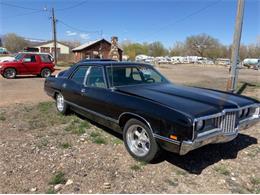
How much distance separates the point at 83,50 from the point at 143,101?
131 ft

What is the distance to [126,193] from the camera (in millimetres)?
2918

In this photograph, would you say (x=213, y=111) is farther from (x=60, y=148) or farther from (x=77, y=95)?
(x=77, y=95)

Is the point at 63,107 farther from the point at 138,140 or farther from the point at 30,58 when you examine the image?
the point at 30,58

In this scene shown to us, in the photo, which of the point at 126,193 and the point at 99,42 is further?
the point at 99,42

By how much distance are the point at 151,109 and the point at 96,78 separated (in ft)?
5.89

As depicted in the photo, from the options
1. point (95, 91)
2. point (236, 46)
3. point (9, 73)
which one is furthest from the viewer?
point (9, 73)

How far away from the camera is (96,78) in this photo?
4.73 meters

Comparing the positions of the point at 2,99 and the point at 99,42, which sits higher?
the point at 99,42

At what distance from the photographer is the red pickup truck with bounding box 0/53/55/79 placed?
1461cm

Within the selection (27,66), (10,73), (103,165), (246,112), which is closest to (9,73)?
(10,73)

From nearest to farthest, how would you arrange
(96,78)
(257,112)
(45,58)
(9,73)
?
(257,112) → (96,78) → (9,73) → (45,58)

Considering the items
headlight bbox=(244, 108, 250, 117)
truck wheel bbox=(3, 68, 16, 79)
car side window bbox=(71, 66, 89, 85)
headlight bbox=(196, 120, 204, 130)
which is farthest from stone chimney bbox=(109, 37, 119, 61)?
headlight bbox=(196, 120, 204, 130)

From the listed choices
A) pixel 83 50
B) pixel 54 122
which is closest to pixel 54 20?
Result: pixel 83 50

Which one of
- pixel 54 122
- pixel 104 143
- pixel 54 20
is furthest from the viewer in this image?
pixel 54 20
